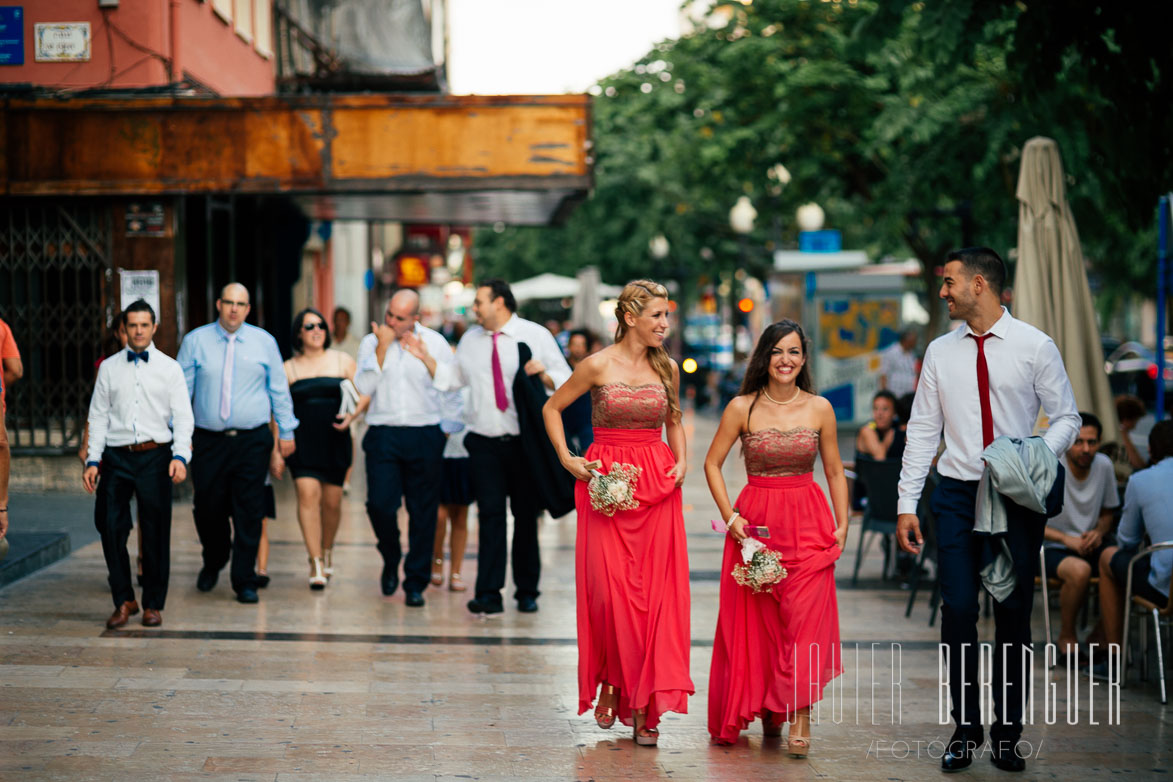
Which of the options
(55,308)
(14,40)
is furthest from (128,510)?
(14,40)

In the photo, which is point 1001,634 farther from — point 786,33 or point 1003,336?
point 786,33

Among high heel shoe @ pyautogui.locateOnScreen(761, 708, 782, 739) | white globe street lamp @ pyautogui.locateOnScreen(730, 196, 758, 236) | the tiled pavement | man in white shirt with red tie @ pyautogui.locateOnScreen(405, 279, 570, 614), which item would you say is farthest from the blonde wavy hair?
white globe street lamp @ pyautogui.locateOnScreen(730, 196, 758, 236)

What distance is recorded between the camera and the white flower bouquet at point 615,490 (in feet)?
20.6

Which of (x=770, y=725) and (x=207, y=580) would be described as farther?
(x=207, y=580)

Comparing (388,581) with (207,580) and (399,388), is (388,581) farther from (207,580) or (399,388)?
(399,388)

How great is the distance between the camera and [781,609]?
6.17 meters

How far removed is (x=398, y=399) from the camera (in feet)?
30.7

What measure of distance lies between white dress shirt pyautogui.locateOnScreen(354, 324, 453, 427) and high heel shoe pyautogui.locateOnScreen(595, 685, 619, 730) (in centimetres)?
334

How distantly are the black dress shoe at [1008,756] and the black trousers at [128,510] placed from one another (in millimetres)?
4698

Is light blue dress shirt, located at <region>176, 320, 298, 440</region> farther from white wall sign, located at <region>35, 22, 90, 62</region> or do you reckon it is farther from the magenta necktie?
white wall sign, located at <region>35, 22, 90, 62</region>

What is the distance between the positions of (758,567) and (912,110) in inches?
504

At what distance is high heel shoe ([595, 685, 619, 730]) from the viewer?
6352 millimetres

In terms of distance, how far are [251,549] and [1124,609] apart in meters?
5.19

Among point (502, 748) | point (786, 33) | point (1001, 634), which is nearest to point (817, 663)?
point (1001, 634)
